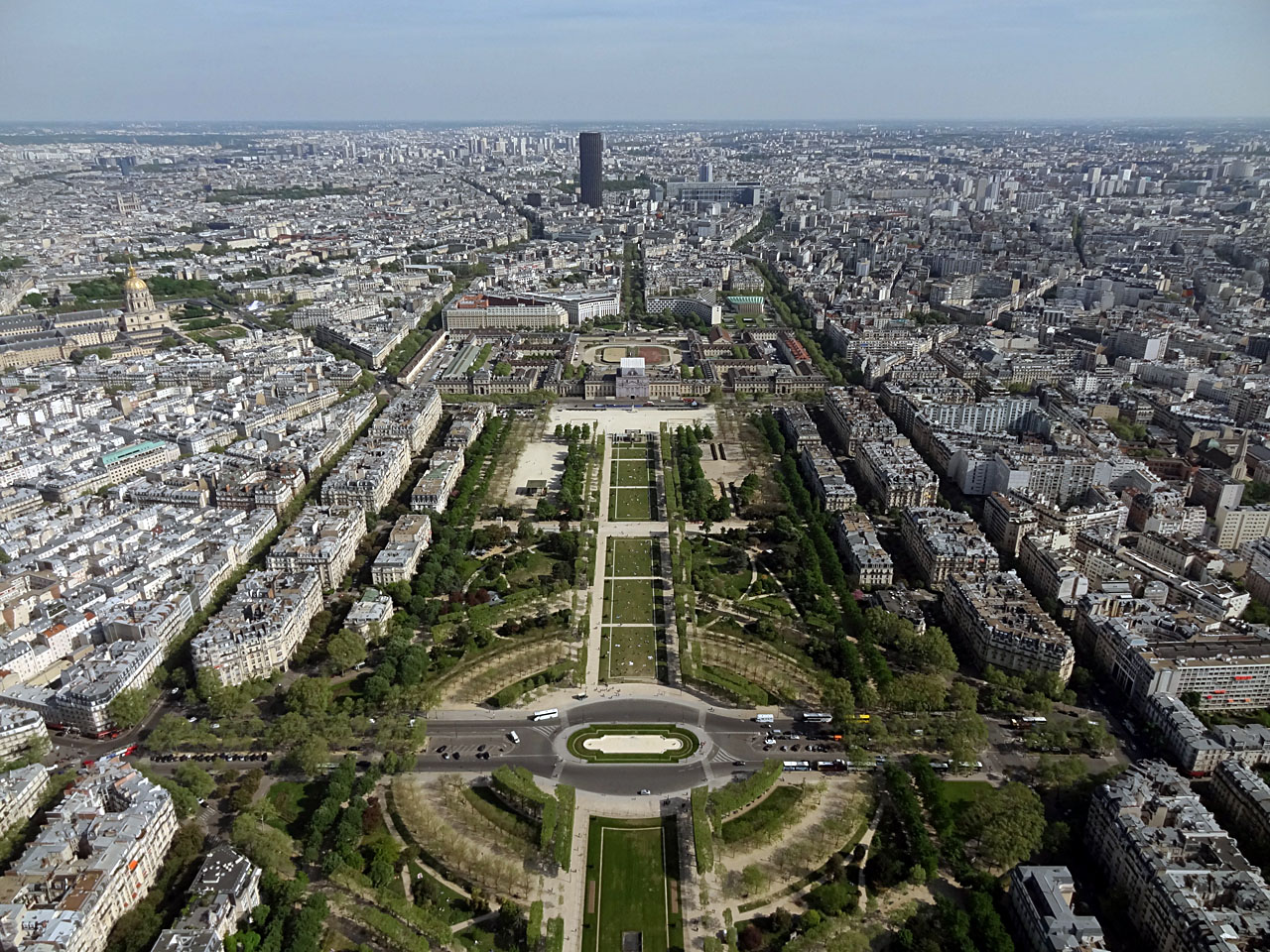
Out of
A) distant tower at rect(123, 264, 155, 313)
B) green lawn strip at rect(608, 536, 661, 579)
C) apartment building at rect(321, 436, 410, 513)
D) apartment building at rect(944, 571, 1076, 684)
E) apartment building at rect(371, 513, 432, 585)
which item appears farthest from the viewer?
distant tower at rect(123, 264, 155, 313)

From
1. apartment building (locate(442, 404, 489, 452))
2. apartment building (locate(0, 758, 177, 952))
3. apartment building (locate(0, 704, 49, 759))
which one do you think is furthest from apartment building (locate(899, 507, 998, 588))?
apartment building (locate(0, 704, 49, 759))

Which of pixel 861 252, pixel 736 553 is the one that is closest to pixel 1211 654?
pixel 736 553

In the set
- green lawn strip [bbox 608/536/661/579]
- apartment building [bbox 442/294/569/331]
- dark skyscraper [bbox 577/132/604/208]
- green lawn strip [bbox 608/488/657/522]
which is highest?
dark skyscraper [bbox 577/132/604/208]

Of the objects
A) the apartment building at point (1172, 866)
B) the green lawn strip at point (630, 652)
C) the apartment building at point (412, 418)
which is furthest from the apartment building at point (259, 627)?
the apartment building at point (1172, 866)

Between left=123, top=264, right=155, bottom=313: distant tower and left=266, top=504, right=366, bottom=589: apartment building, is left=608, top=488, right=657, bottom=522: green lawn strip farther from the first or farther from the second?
left=123, top=264, right=155, bottom=313: distant tower

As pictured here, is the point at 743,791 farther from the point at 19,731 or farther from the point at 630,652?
the point at 19,731

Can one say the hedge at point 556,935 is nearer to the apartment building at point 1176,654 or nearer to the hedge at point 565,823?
the hedge at point 565,823

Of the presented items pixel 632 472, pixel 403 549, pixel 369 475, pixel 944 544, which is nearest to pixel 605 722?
pixel 403 549

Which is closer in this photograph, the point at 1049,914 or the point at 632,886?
the point at 1049,914
